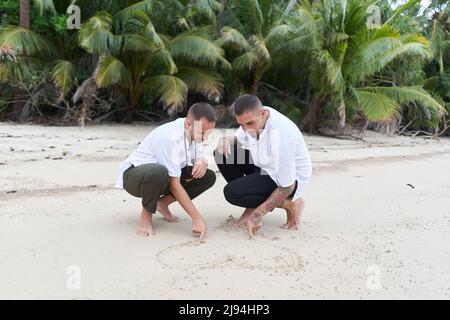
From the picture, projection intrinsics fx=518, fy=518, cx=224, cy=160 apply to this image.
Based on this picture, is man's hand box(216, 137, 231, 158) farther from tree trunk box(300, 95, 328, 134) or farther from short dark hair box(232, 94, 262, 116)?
tree trunk box(300, 95, 328, 134)

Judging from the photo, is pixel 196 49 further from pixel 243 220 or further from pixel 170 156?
pixel 170 156

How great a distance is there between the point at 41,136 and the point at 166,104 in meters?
3.50

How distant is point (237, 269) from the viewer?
3135mm

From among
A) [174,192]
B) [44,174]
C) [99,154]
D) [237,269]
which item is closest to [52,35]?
[99,154]

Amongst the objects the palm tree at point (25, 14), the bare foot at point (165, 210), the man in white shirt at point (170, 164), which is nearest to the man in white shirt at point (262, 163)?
the man in white shirt at point (170, 164)

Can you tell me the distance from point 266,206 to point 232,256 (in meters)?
0.59

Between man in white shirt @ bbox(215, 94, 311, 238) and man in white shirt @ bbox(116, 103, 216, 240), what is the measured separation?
0.29 meters

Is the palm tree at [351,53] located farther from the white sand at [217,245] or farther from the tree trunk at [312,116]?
the white sand at [217,245]

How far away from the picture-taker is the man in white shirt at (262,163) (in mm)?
3719

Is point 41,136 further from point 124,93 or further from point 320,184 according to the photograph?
point 320,184

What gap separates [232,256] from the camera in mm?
3377

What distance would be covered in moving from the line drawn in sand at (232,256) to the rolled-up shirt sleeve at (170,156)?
1.70 ft

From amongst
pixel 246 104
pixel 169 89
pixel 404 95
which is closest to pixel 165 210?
pixel 246 104

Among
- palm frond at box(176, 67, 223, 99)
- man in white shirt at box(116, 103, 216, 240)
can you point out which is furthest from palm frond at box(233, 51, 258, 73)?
man in white shirt at box(116, 103, 216, 240)
